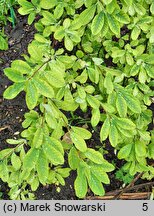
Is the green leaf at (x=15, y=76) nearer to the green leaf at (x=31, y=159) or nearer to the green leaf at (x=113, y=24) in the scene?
the green leaf at (x=31, y=159)

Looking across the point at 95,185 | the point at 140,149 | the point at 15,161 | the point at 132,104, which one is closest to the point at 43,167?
the point at 95,185

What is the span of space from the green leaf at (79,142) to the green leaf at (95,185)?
3.6 inches

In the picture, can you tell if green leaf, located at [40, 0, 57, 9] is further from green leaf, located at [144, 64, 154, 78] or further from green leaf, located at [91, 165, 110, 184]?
green leaf, located at [91, 165, 110, 184]

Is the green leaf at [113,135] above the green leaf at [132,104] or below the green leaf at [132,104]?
below

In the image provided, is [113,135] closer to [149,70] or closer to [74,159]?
[74,159]

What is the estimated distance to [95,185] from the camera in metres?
1.23

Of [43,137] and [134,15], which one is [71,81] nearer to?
[43,137]

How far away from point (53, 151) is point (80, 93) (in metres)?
0.27

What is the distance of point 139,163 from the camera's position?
1644 mm

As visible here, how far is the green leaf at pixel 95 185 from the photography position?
1.23m

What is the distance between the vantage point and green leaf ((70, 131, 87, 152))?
4.03ft

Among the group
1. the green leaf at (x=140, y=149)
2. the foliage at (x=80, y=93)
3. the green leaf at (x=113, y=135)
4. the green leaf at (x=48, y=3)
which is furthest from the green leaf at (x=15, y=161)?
the green leaf at (x=48, y=3)

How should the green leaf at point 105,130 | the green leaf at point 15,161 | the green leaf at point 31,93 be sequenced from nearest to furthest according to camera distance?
the green leaf at point 31,93
the green leaf at point 105,130
the green leaf at point 15,161

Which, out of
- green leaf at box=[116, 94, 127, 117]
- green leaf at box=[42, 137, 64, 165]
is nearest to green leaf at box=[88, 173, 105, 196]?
green leaf at box=[42, 137, 64, 165]
